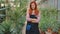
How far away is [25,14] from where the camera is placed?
8.23 feet

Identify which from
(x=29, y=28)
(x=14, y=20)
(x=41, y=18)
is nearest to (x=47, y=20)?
(x=41, y=18)

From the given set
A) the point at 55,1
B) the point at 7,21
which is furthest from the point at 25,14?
the point at 55,1

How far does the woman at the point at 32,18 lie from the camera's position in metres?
2.46

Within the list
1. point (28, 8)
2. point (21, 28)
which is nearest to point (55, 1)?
point (28, 8)

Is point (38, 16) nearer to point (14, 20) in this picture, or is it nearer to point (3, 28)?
point (14, 20)

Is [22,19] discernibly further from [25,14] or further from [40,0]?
[40,0]

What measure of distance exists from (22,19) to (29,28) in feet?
0.50

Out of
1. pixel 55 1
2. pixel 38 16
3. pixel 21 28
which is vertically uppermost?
pixel 55 1

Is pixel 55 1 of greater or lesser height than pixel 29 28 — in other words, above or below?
above

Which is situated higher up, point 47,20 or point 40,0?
point 40,0

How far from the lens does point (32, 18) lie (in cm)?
246

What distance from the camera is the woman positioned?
8.08ft

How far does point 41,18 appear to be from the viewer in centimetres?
253

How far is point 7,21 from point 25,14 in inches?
10.4
